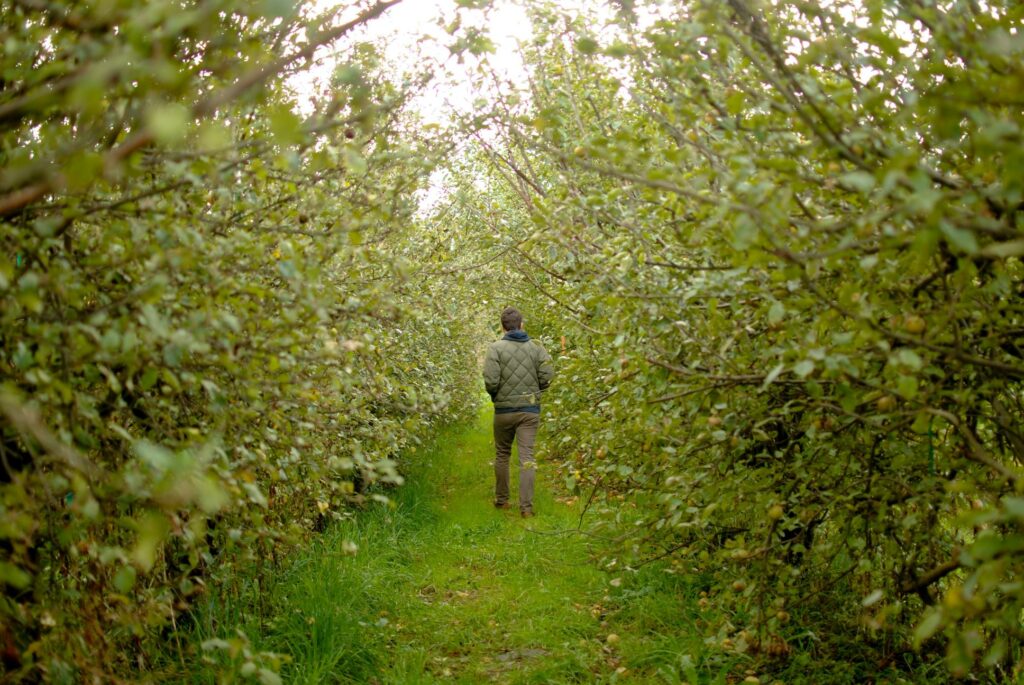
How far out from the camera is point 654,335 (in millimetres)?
3877

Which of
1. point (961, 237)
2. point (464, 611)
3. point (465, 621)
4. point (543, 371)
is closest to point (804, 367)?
point (961, 237)

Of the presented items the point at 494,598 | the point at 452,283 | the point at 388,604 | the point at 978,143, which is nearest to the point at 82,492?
the point at 978,143

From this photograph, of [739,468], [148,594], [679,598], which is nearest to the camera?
[148,594]

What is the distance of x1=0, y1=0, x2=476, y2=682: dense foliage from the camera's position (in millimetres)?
2020

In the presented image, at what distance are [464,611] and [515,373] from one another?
380cm

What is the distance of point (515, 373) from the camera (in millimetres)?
9844

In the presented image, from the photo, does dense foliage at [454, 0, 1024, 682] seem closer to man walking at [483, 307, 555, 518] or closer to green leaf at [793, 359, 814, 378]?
green leaf at [793, 359, 814, 378]

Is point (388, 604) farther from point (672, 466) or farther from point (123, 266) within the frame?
point (123, 266)

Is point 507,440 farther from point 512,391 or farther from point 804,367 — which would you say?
point 804,367

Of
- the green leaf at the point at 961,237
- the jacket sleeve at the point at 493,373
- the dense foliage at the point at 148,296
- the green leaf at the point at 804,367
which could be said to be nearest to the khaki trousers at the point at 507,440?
the jacket sleeve at the point at 493,373

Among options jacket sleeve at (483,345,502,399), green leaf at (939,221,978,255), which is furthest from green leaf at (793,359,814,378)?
jacket sleeve at (483,345,502,399)

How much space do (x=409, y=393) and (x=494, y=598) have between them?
3.23 m

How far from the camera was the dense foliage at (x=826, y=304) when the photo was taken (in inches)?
91.8

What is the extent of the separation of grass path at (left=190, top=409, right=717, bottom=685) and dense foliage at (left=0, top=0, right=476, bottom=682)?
97 cm
